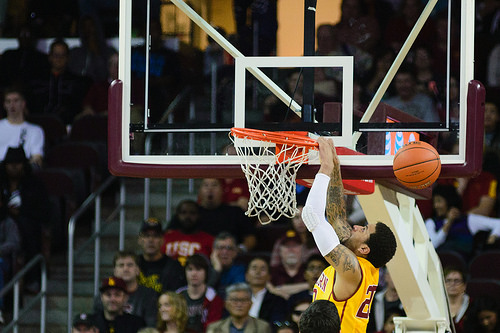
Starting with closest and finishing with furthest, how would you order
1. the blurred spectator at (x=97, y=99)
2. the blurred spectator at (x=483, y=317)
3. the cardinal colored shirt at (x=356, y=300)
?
the cardinal colored shirt at (x=356, y=300) → the blurred spectator at (x=483, y=317) → the blurred spectator at (x=97, y=99)

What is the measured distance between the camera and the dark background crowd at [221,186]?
19.2ft

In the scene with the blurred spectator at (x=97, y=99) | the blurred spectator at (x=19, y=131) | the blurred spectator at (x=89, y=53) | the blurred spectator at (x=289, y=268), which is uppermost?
the blurred spectator at (x=89, y=53)

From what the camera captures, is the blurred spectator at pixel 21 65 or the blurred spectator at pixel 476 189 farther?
the blurred spectator at pixel 21 65

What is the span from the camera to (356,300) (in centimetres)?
485

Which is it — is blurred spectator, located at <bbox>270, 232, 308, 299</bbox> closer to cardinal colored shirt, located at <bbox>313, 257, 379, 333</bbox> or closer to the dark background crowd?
the dark background crowd

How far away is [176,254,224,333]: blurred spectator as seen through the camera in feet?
26.8

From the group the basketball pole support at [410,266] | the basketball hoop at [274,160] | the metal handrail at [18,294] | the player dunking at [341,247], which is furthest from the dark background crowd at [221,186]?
the player dunking at [341,247]

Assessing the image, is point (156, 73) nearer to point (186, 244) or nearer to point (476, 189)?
point (186, 244)

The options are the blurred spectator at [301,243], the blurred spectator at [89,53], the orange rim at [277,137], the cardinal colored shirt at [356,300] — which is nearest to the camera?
the cardinal colored shirt at [356,300]

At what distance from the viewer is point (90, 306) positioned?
9195 millimetres

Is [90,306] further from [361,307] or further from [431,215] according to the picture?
[361,307]

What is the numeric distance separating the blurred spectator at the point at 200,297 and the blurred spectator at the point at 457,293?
1808mm

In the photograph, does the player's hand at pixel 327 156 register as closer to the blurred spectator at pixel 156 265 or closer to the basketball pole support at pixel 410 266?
the basketball pole support at pixel 410 266

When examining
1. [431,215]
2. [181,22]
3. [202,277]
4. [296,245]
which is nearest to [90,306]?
[202,277]
